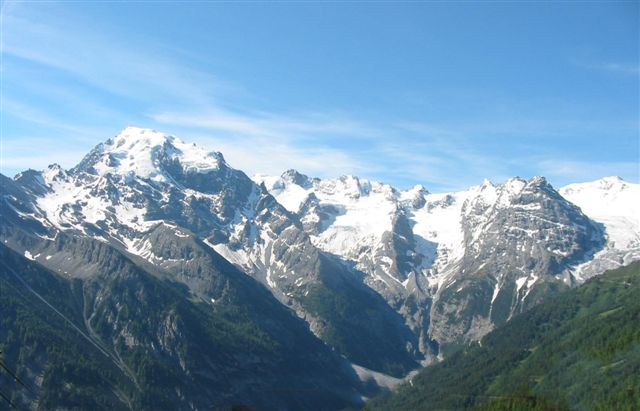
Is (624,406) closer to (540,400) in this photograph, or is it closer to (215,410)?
(540,400)

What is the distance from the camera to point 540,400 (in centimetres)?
13375

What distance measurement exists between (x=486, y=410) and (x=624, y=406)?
37843 millimetres

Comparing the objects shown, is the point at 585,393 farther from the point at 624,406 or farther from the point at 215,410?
the point at 215,410

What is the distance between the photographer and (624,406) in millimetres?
191000

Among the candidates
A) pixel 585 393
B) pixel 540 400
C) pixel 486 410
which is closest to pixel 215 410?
pixel 540 400

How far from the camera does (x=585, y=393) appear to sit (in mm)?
194750

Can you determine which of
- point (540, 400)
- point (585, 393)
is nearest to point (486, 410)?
point (585, 393)

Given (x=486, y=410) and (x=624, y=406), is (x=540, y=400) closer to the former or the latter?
(x=486, y=410)

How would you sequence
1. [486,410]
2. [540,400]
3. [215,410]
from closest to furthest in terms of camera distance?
[215,410] < [540,400] < [486,410]

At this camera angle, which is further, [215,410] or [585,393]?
[585,393]

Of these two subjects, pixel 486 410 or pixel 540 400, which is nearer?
pixel 540 400

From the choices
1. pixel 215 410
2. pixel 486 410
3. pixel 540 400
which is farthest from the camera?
pixel 486 410

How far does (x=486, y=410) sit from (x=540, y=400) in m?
52.1

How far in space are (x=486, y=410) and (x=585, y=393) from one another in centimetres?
3059
